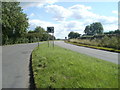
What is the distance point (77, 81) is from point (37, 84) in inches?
58.1

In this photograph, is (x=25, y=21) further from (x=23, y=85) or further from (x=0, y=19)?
(x=23, y=85)

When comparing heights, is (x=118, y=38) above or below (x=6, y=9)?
below

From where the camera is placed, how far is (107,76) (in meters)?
7.39

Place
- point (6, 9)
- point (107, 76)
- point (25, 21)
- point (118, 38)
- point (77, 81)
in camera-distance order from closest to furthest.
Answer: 1. point (77, 81)
2. point (107, 76)
3. point (118, 38)
4. point (6, 9)
5. point (25, 21)

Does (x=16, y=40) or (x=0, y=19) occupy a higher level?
(x=0, y=19)

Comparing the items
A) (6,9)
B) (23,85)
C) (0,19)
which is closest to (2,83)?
(23,85)

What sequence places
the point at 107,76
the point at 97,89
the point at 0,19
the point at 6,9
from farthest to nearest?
the point at 6,9 → the point at 0,19 → the point at 107,76 → the point at 97,89

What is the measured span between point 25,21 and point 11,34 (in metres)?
6.12

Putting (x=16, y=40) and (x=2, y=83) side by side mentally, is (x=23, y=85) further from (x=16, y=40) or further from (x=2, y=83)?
(x=16, y=40)

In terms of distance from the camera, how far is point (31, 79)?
851 centimetres

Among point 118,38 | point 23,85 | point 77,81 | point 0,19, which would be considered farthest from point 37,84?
point 0,19

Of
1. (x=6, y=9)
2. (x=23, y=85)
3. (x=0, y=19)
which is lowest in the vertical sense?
Answer: (x=23, y=85)

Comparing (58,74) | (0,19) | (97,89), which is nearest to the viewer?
(97,89)

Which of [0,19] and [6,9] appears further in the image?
[6,9]
